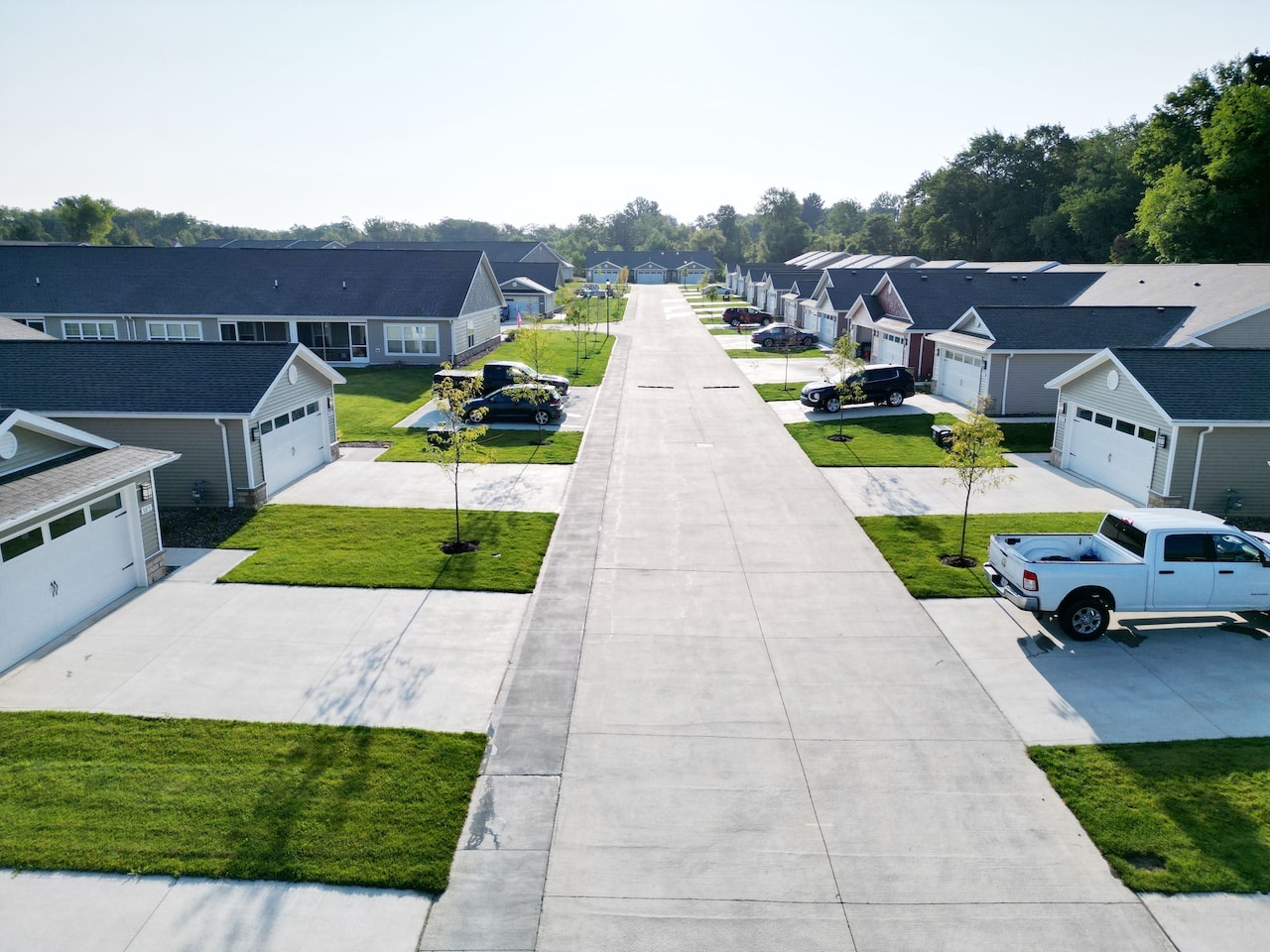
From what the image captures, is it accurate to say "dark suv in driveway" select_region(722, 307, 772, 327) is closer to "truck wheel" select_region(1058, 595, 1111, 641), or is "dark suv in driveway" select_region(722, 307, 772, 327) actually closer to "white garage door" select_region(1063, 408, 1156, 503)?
"white garage door" select_region(1063, 408, 1156, 503)

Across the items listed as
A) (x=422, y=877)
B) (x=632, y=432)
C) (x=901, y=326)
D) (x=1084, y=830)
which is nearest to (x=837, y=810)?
(x=1084, y=830)

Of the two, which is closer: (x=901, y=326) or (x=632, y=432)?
(x=632, y=432)

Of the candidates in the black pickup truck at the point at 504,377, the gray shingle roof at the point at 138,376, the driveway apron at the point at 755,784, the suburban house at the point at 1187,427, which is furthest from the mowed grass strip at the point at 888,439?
the gray shingle roof at the point at 138,376

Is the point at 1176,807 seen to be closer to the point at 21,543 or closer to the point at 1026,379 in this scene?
the point at 21,543

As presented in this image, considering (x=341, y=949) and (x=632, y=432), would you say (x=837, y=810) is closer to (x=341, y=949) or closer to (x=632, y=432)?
(x=341, y=949)

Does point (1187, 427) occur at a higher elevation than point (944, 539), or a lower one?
higher

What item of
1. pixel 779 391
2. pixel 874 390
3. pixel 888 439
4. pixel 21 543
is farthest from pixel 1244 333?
pixel 21 543
